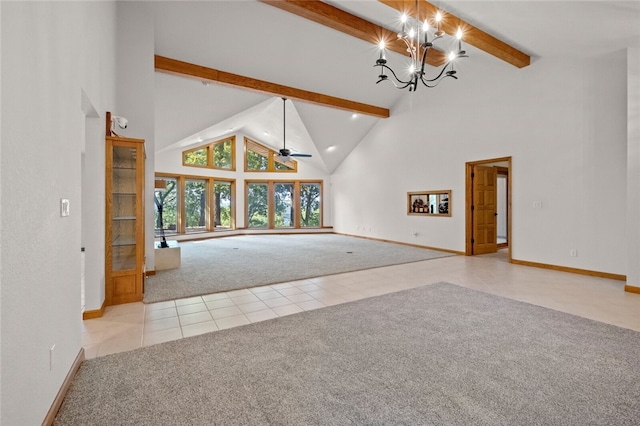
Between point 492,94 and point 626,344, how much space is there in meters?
5.26

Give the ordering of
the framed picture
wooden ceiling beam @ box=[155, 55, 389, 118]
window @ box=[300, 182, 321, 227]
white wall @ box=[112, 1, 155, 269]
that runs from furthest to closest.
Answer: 1. window @ box=[300, 182, 321, 227]
2. the framed picture
3. wooden ceiling beam @ box=[155, 55, 389, 118]
4. white wall @ box=[112, 1, 155, 269]

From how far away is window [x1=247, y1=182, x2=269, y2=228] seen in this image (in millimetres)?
11680

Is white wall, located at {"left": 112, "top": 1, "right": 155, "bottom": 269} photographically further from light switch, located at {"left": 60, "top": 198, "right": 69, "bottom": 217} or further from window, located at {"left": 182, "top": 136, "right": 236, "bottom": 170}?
window, located at {"left": 182, "top": 136, "right": 236, "bottom": 170}

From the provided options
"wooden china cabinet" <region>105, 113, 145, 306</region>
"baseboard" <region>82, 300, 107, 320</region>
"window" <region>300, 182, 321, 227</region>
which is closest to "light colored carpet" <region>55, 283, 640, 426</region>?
"baseboard" <region>82, 300, 107, 320</region>

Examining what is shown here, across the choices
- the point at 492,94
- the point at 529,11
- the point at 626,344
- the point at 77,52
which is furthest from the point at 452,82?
the point at 77,52

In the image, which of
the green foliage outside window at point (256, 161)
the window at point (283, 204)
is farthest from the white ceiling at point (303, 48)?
the window at point (283, 204)

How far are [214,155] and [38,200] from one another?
386 inches

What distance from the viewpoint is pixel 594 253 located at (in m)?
4.70

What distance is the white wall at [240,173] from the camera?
935cm

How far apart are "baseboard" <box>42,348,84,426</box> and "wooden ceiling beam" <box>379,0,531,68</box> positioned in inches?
177

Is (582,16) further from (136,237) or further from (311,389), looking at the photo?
(136,237)

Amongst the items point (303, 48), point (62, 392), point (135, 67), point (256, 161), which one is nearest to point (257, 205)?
point (256, 161)

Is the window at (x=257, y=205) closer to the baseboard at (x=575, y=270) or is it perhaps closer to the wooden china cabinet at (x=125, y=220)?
the wooden china cabinet at (x=125, y=220)

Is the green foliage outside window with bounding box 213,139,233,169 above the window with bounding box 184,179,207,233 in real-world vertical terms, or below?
above
